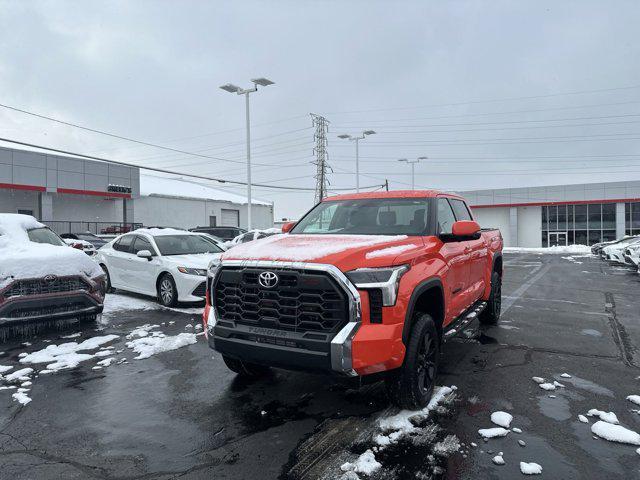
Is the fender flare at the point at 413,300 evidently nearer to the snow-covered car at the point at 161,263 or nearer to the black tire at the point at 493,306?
the black tire at the point at 493,306

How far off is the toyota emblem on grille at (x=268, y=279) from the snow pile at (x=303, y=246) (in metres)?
0.14

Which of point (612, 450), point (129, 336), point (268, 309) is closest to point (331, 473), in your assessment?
point (268, 309)

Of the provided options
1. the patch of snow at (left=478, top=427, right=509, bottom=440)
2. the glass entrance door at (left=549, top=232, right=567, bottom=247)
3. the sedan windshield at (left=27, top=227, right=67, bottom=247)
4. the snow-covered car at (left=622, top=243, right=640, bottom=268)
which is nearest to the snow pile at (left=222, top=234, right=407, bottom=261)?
the patch of snow at (left=478, top=427, right=509, bottom=440)

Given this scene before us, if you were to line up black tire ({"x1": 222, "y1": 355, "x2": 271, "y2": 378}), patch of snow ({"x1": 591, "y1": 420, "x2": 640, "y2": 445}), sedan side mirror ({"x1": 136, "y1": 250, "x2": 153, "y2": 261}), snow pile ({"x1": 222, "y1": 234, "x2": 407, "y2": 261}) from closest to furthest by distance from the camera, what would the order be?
1. patch of snow ({"x1": 591, "y1": 420, "x2": 640, "y2": 445})
2. snow pile ({"x1": 222, "y1": 234, "x2": 407, "y2": 261})
3. black tire ({"x1": 222, "y1": 355, "x2": 271, "y2": 378})
4. sedan side mirror ({"x1": 136, "y1": 250, "x2": 153, "y2": 261})

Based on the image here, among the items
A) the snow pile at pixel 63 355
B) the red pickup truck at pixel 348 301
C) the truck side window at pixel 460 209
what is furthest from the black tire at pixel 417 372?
the snow pile at pixel 63 355

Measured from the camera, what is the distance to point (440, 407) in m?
4.11

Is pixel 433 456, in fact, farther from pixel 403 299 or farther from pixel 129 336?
pixel 129 336

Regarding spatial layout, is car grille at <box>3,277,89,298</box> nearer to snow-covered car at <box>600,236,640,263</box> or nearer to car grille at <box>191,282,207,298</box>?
car grille at <box>191,282,207,298</box>

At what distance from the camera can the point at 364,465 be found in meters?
3.14

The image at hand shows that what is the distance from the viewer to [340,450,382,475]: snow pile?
309cm

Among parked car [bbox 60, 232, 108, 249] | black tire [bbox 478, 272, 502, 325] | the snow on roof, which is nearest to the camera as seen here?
black tire [bbox 478, 272, 502, 325]

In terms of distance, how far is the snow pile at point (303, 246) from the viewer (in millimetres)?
3758

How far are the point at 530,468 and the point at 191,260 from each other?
24.0ft

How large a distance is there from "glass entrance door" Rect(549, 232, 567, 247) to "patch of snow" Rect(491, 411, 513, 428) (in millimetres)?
52011
